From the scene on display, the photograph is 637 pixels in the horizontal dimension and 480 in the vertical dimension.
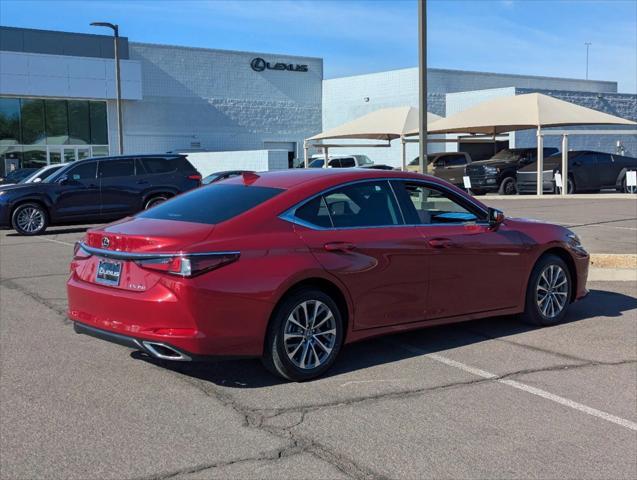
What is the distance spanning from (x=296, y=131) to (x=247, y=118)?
4215mm

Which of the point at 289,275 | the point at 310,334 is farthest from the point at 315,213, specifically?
the point at 310,334

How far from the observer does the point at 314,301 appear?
5758 mm

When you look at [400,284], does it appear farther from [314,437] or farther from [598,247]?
[598,247]

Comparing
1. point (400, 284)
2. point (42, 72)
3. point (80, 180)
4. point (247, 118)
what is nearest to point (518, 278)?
point (400, 284)

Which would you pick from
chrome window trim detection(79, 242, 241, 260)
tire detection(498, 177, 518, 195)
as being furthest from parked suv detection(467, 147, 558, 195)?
chrome window trim detection(79, 242, 241, 260)

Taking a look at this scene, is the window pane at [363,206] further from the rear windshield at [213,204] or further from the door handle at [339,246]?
the rear windshield at [213,204]

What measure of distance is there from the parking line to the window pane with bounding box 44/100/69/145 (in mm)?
42969

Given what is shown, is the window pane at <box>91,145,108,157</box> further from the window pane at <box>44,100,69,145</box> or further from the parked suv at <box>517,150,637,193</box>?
the parked suv at <box>517,150,637,193</box>

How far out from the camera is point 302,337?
5723mm

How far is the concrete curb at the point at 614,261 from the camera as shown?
35.7 ft

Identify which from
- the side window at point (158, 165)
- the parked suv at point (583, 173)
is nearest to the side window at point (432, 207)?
the side window at point (158, 165)

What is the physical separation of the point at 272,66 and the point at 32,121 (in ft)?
57.4

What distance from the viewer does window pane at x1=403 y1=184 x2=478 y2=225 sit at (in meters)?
6.74

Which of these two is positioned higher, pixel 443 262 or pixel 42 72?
pixel 42 72
